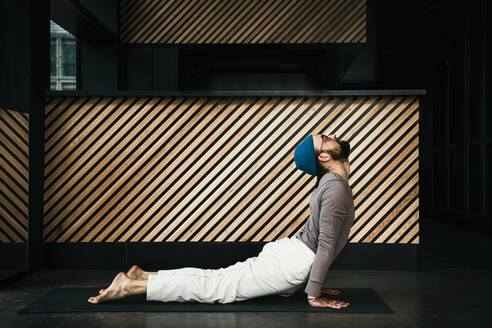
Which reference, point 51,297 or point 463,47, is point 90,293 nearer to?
point 51,297

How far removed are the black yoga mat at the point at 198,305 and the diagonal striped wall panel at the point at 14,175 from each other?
1056mm

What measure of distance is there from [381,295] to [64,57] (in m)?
6.02

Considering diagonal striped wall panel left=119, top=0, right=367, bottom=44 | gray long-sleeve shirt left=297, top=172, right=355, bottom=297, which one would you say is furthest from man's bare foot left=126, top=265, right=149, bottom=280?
diagonal striped wall panel left=119, top=0, right=367, bottom=44

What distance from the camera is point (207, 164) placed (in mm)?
6137

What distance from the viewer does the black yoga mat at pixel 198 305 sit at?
4.23 meters

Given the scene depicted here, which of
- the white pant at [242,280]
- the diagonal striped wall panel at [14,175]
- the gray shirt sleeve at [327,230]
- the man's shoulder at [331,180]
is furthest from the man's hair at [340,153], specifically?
the diagonal striped wall panel at [14,175]

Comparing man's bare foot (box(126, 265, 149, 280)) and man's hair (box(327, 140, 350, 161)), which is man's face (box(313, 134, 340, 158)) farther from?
man's bare foot (box(126, 265, 149, 280))

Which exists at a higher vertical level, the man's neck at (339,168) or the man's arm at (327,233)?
the man's neck at (339,168)

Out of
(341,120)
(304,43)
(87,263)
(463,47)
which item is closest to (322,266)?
(341,120)

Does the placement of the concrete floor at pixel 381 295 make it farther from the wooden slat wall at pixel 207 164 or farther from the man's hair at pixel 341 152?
the man's hair at pixel 341 152

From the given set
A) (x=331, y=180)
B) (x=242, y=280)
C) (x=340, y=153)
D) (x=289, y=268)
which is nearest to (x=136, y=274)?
(x=242, y=280)

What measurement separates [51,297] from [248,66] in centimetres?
1235

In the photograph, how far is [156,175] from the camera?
6.14 m

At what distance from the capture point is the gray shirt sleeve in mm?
4137
